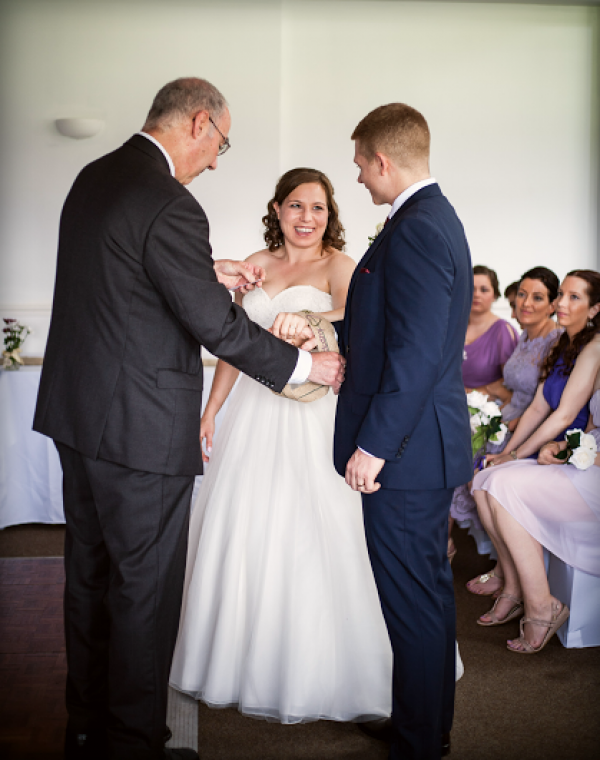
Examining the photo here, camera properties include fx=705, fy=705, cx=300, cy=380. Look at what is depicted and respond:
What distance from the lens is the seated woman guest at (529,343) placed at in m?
3.71

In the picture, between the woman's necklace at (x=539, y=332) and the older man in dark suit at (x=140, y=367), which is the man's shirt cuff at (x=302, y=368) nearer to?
the older man in dark suit at (x=140, y=367)

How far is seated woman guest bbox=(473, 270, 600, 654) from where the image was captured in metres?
2.79

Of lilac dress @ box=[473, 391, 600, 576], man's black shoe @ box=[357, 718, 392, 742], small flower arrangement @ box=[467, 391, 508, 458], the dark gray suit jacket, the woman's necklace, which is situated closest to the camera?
the dark gray suit jacket

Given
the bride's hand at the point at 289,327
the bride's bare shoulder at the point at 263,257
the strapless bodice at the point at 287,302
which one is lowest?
the bride's hand at the point at 289,327

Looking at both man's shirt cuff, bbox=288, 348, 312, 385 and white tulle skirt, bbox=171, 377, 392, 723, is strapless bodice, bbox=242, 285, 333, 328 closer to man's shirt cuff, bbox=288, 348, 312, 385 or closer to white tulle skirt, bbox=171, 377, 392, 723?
white tulle skirt, bbox=171, 377, 392, 723

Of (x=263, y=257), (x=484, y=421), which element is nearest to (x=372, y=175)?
Result: (x=263, y=257)

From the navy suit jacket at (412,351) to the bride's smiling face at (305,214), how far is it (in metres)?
0.81

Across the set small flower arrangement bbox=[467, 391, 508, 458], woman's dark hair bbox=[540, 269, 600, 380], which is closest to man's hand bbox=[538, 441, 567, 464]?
woman's dark hair bbox=[540, 269, 600, 380]

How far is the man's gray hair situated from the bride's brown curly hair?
2.96ft

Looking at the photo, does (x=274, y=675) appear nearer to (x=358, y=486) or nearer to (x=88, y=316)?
(x=358, y=486)

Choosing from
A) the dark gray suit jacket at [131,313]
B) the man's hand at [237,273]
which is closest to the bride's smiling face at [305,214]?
the man's hand at [237,273]

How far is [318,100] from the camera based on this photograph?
5.89 metres

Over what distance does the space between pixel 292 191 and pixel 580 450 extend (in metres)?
1.56

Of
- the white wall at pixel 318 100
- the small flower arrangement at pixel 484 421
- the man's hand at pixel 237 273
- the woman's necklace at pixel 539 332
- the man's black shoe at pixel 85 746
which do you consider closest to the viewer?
the man's black shoe at pixel 85 746
